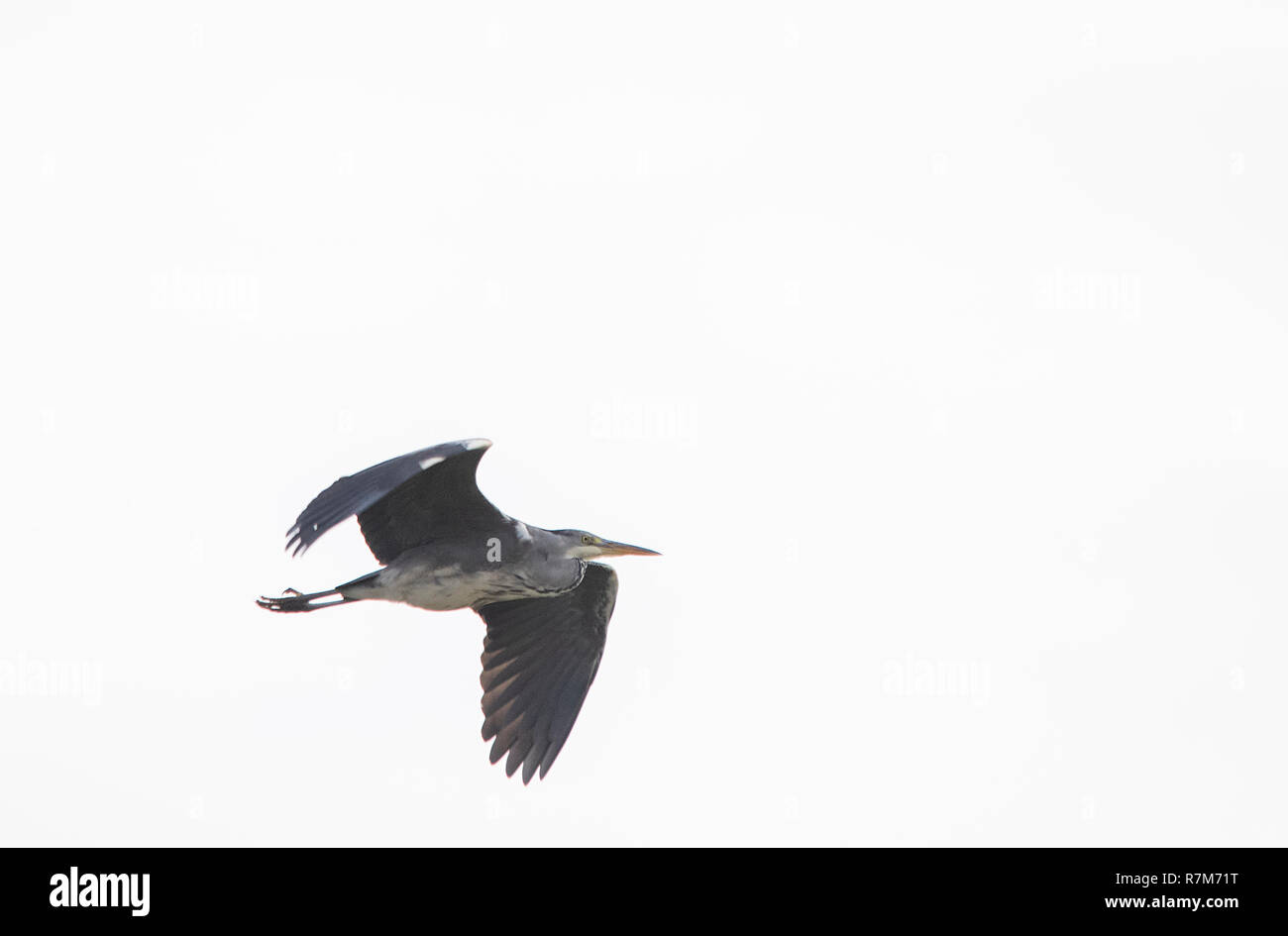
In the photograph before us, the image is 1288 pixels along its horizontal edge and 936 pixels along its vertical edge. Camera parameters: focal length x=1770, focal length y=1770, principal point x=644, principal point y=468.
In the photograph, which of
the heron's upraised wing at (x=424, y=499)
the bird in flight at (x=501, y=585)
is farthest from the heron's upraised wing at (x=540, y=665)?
the heron's upraised wing at (x=424, y=499)

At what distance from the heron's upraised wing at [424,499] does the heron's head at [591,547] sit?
0.64 meters

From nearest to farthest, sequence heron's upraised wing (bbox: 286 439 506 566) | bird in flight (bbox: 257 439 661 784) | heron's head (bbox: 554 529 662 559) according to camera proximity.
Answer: heron's upraised wing (bbox: 286 439 506 566)
bird in flight (bbox: 257 439 661 784)
heron's head (bbox: 554 529 662 559)

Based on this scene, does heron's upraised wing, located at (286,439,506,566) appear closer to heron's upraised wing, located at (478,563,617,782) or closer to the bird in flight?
the bird in flight

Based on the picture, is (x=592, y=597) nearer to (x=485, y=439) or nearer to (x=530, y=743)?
(x=530, y=743)

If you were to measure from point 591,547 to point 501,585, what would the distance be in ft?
2.72

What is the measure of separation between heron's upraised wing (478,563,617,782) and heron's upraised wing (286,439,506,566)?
3.76 ft

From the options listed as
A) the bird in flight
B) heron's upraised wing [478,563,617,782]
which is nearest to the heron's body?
the bird in flight

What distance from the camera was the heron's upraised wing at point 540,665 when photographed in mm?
14156

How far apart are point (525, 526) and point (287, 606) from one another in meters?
1.92

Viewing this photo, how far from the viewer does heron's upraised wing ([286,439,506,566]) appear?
12.3 meters
